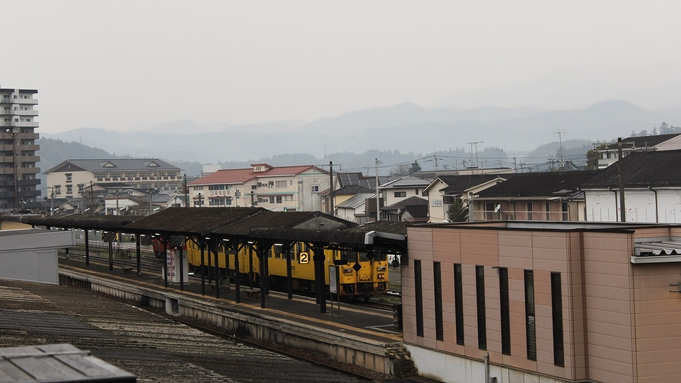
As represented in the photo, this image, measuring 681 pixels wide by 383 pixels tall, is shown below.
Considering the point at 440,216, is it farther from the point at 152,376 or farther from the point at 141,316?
the point at 152,376

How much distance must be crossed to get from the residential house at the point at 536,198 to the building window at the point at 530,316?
79.2ft

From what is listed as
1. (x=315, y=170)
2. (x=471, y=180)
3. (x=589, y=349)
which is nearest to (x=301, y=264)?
(x=589, y=349)

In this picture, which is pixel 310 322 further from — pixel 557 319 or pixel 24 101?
pixel 24 101

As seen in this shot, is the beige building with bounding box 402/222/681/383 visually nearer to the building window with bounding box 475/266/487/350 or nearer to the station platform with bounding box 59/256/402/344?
the building window with bounding box 475/266/487/350

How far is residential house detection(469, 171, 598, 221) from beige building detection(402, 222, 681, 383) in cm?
2213

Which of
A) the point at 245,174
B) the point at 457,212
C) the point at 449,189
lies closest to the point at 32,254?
the point at 457,212

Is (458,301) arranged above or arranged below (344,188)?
below

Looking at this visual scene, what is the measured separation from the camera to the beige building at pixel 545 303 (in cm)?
1192

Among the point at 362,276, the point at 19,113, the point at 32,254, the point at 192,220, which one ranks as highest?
the point at 19,113

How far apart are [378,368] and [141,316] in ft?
25.6

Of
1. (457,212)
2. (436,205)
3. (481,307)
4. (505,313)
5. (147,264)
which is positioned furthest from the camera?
(436,205)

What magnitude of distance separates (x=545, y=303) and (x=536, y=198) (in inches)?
1133

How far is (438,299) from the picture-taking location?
15914 mm

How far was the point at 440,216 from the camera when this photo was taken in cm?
5238
